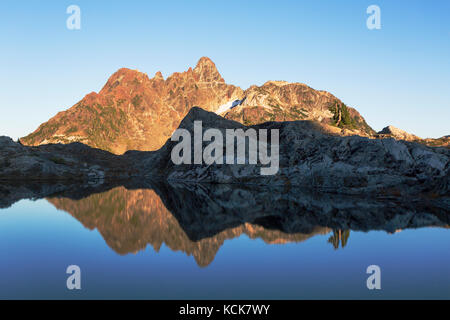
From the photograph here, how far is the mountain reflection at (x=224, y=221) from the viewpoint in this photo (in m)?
22.9

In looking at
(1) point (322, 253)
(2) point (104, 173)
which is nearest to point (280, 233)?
(1) point (322, 253)

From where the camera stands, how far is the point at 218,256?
19.5 meters

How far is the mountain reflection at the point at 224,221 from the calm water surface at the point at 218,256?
0.14 meters

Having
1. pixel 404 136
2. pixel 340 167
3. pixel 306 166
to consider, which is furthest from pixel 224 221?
pixel 404 136

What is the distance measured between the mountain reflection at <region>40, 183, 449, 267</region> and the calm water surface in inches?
5.6

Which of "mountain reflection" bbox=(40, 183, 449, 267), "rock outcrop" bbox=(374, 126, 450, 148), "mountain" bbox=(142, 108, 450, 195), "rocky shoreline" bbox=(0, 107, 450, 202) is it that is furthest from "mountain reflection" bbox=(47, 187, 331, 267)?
"rock outcrop" bbox=(374, 126, 450, 148)

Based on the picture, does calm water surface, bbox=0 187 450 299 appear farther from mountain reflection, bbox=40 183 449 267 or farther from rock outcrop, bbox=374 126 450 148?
rock outcrop, bbox=374 126 450 148

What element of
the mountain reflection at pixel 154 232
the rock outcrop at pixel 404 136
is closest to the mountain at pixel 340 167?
the rock outcrop at pixel 404 136

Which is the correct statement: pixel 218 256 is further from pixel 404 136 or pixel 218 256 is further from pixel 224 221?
pixel 404 136

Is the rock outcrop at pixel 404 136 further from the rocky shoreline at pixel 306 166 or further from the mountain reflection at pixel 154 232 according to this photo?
the mountain reflection at pixel 154 232

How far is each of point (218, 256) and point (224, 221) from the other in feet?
37.5

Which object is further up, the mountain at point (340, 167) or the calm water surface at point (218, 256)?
the mountain at point (340, 167)

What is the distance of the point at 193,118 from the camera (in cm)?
12288

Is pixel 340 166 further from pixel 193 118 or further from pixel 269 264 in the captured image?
pixel 193 118
